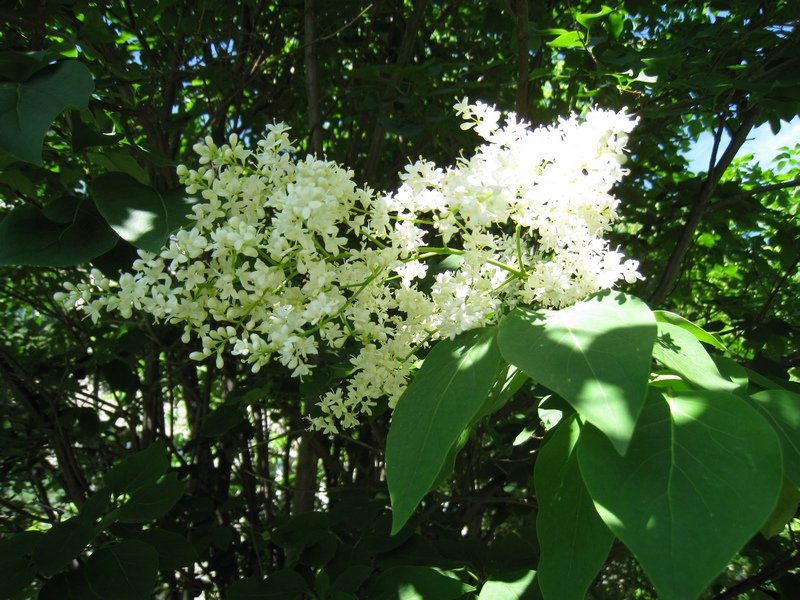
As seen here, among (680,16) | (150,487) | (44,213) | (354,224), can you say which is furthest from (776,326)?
(44,213)

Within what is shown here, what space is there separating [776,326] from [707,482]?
2184 millimetres

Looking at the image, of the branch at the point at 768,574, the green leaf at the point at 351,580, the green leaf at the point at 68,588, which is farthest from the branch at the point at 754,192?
the green leaf at the point at 68,588

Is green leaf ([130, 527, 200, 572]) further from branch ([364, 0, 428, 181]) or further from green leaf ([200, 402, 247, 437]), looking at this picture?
branch ([364, 0, 428, 181])

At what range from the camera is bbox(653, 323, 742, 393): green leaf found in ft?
2.81

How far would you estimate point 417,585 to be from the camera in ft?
4.45

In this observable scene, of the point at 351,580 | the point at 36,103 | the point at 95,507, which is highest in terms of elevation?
the point at 36,103

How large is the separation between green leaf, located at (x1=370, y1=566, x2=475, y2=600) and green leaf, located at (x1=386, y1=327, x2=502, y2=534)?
2.07 feet

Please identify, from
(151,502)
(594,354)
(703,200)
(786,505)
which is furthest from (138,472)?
(703,200)

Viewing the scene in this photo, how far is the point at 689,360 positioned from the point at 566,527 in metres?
0.29

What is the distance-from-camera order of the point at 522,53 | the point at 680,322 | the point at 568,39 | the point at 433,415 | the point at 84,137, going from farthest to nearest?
1. the point at 522,53
2. the point at 568,39
3. the point at 84,137
4. the point at 680,322
5. the point at 433,415

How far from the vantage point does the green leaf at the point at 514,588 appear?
1.24 meters

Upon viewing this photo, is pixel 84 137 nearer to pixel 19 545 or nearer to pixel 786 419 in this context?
pixel 19 545

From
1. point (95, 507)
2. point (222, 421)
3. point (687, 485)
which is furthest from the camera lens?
point (222, 421)

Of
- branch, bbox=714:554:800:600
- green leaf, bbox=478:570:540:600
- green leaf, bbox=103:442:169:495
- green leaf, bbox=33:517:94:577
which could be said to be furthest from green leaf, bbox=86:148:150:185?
branch, bbox=714:554:800:600
